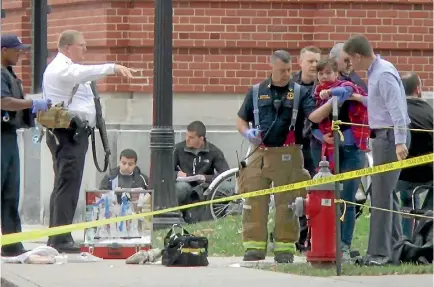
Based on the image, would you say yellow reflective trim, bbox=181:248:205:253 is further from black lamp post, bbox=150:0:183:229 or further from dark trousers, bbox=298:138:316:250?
black lamp post, bbox=150:0:183:229

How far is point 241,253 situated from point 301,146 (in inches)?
52.9

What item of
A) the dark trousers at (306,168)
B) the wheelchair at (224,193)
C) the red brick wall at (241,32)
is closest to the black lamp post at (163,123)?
the wheelchair at (224,193)

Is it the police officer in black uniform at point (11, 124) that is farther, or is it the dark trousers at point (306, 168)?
the dark trousers at point (306, 168)

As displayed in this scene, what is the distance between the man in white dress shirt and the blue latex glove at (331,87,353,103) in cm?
232

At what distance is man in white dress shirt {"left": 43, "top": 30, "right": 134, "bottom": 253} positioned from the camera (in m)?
12.0

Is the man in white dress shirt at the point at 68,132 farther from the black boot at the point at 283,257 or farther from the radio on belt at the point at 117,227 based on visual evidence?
the black boot at the point at 283,257

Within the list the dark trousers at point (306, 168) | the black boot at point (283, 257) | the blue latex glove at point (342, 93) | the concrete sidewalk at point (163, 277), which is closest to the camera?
the concrete sidewalk at point (163, 277)

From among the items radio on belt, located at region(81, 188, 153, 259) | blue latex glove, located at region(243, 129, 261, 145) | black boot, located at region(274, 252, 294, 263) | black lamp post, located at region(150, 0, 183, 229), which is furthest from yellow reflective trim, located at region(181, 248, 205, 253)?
black lamp post, located at region(150, 0, 183, 229)

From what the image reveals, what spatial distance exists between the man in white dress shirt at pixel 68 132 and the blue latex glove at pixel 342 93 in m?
2.32

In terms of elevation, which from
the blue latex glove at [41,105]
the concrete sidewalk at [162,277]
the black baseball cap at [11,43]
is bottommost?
the concrete sidewalk at [162,277]

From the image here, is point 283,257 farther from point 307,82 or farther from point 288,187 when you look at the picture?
point 307,82

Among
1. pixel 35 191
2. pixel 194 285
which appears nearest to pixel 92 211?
pixel 194 285

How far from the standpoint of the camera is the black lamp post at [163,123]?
46.0 ft

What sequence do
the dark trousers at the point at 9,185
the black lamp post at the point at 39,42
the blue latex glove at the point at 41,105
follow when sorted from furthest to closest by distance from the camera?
the black lamp post at the point at 39,42 → the dark trousers at the point at 9,185 → the blue latex glove at the point at 41,105
